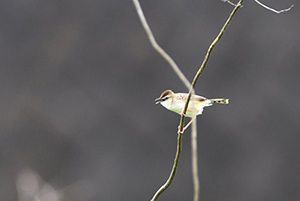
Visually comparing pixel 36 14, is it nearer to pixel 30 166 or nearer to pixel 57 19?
pixel 57 19

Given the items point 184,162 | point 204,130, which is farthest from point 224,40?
point 184,162

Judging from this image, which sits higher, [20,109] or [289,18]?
[289,18]

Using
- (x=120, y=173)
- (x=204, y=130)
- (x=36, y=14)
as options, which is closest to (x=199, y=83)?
(x=204, y=130)

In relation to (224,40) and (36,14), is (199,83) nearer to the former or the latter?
(224,40)

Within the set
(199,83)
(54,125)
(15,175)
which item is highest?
(199,83)

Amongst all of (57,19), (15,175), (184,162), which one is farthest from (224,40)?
(15,175)

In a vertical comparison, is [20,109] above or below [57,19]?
below

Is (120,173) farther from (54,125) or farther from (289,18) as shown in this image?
(289,18)

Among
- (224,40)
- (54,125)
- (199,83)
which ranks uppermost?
(224,40)
